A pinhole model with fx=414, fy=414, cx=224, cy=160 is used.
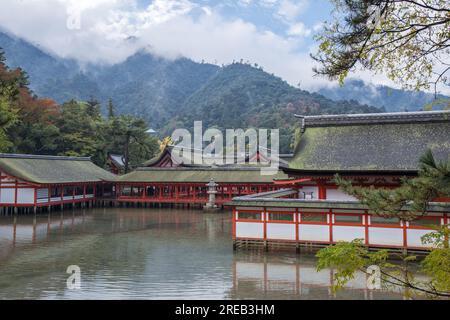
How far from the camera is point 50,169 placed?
36.1m

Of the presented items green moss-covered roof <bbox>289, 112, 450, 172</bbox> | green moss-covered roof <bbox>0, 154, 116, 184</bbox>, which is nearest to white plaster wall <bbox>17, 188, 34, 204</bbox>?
green moss-covered roof <bbox>0, 154, 116, 184</bbox>

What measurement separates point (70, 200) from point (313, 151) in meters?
25.5

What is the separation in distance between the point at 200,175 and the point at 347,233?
23.7 metres

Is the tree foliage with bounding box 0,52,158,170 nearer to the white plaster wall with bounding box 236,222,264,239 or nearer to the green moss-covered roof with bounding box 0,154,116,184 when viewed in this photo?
the green moss-covered roof with bounding box 0,154,116,184

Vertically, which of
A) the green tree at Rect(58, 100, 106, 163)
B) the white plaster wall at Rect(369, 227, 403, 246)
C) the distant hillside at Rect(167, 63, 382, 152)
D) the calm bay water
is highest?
the distant hillside at Rect(167, 63, 382, 152)

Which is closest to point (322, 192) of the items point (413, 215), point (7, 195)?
point (413, 215)

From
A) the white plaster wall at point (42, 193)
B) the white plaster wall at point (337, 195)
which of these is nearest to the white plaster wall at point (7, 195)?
the white plaster wall at point (42, 193)

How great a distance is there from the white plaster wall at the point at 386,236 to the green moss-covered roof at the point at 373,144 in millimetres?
2641

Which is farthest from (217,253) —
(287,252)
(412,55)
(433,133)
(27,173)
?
(27,173)

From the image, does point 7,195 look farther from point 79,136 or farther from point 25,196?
point 79,136

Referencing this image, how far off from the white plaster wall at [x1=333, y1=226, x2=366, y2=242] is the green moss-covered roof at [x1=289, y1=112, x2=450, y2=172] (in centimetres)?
265

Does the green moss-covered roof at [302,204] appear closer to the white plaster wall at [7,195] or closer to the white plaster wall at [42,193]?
the white plaster wall at [42,193]

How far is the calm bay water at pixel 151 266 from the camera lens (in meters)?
12.2

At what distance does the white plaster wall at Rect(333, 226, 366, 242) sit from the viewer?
645 inches
